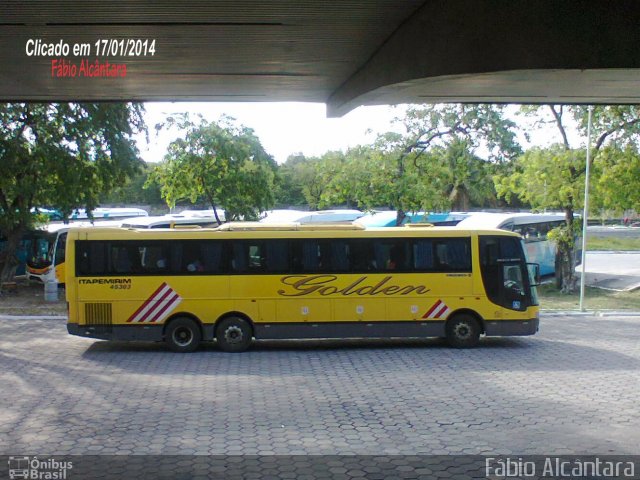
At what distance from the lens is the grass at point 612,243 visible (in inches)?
1907

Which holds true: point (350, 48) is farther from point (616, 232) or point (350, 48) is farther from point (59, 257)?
point (616, 232)

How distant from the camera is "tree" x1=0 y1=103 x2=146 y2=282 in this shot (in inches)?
944

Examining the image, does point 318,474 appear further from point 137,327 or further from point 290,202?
point 290,202

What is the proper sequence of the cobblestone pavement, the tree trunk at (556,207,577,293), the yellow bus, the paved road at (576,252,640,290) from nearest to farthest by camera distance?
the cobblestone pavement < the yellow bus < the tree trunk at (556,207,577,293) < the paved road at (576,252,640,290)

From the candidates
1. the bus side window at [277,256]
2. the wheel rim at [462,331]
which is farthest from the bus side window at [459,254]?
the bus side window at [277,256]

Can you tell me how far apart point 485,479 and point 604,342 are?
10.4m

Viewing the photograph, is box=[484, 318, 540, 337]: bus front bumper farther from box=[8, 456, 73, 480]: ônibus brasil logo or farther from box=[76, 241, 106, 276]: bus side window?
box=[8, 456, 73, 480]: ônibus brasil logo

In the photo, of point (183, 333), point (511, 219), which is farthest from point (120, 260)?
point (511, 219)

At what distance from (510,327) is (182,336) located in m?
7.28

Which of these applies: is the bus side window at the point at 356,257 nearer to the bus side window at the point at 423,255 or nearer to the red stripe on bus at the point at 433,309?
the bus side window at the point at 423,255

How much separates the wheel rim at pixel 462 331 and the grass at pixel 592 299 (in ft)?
25.5

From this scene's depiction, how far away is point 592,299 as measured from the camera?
25578 mm

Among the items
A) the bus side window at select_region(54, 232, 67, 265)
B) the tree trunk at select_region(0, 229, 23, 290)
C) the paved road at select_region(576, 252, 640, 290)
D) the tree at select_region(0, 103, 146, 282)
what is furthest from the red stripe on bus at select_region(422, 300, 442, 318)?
the bus side window at select_region(54, 232, 67, 265)

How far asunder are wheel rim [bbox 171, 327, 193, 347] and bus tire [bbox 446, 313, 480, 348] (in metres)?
5.71
